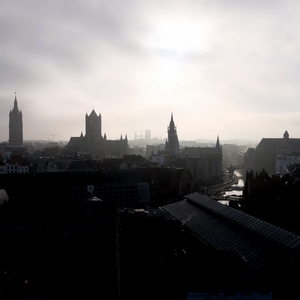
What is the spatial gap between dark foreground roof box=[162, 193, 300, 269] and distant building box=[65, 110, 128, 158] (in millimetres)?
112936

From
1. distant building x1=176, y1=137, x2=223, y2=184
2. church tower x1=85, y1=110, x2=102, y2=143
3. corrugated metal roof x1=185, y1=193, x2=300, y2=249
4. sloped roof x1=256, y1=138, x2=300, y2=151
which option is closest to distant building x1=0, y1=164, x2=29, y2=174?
distant building x1=176, y1=137, x2=223, y2=184

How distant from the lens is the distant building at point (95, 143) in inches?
5802

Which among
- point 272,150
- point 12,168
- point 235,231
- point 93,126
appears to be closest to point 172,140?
point 272,150

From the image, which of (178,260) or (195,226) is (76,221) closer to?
(178,260)

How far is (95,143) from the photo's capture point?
494 feet

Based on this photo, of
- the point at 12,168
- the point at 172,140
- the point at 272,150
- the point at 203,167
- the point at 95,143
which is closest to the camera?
the point at 12,168

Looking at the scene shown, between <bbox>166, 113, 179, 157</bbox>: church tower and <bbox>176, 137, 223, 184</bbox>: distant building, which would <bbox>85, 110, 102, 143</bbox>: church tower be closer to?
<bbox>166, 113, 179, 157</bbox>: church tower

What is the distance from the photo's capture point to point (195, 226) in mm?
26953

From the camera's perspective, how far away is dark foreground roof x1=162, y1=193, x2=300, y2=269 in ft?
64.1

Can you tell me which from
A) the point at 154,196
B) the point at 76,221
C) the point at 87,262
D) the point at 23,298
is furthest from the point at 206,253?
the point at 154,196

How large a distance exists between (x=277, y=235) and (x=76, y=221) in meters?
11.9

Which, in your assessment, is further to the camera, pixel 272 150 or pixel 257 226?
pixel 272 150

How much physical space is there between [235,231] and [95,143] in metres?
131

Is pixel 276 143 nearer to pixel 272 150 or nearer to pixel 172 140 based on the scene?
pixel 272 150
